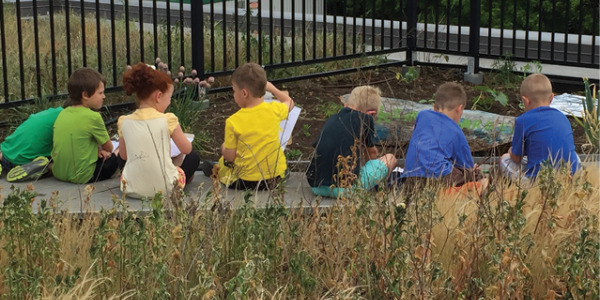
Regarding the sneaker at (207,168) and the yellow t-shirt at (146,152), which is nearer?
the yellow t-shirt at (146,152)

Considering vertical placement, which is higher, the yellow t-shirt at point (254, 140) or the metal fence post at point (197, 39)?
the metal fence post at point (197, 39)

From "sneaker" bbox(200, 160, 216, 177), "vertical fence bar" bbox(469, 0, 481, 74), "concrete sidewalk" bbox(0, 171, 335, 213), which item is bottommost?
"concrete sidewalk" bbox(0, 171, 335, 213)

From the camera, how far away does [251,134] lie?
562 centimetres

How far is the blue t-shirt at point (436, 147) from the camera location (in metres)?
5.43

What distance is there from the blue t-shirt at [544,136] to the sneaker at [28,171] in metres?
3.09

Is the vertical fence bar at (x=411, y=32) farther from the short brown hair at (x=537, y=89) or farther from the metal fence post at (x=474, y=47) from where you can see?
the short brown hair at (x=537, y=89)

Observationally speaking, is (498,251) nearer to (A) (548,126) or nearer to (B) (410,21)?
(A) (548,126)

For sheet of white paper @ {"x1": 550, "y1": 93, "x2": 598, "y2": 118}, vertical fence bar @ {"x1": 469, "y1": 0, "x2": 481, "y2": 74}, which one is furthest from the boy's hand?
vertical fence bar @ {"x1": 469, "y1": 0, "x2": 481, "y2": 74}

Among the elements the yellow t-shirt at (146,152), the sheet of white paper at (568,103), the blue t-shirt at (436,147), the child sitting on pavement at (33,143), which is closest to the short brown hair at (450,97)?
the blue t-shirt at (436,147)

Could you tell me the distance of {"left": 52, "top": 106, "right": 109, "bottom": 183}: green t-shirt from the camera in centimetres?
579

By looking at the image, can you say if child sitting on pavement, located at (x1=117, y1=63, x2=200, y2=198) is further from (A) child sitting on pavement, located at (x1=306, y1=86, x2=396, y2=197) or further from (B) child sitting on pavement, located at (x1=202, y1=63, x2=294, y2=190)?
(A) child sitting on pavement, located at (x1=306, y1=86, x2=396, y2=197)

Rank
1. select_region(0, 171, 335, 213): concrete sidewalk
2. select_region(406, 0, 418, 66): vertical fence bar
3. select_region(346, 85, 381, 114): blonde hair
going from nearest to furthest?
select_region(0, 171, 335, 213): concrete sidewalk
select_region(346, 85, 381, 114): blonde hair
select_region(406, 0, 418, 66): vertical fence bar

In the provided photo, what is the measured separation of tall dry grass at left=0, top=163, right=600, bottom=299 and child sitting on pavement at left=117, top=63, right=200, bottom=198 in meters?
0.88

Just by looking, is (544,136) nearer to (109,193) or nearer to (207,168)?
(207,168)
